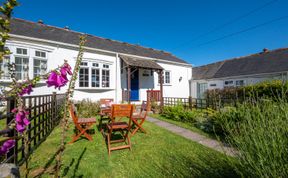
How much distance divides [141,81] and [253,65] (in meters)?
12.8

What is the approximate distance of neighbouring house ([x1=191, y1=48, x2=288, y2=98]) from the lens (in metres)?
13.0

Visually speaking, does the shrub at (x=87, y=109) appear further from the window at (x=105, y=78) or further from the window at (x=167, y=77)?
the window at (x=167, y=77)

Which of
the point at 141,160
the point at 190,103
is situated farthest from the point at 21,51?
the point at 190,103

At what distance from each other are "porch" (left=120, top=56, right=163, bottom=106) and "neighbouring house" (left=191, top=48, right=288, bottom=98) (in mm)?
6917

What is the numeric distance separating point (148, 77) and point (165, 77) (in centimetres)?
224

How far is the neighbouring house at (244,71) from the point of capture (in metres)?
13.0

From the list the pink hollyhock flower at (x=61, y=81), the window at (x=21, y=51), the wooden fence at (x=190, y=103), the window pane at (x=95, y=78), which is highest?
the window at (x=21, y=51)

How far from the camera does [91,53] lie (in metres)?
9.78

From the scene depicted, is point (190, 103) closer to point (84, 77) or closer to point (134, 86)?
point (134, 86)

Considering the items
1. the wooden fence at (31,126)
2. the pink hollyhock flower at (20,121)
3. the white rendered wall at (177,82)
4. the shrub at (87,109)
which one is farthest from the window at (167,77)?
the pink hollyhock flower at (20,121)

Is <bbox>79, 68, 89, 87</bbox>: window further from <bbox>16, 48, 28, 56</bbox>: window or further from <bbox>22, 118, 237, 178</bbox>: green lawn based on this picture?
<bbox>22, 118, 237, 178</bbox>: green lawn

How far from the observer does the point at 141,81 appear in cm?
1215

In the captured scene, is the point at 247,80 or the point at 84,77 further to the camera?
the point at 247,80

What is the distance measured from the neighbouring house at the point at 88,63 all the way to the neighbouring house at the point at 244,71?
219 inches
